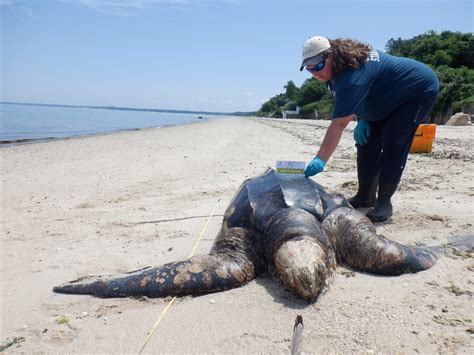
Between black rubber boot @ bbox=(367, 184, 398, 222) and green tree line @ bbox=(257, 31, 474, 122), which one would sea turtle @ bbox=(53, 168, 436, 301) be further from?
green tree line @ bbox=(257, 31, 474, 122)

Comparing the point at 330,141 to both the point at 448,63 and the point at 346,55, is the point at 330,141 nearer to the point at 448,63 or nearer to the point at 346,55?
the point at 346,55

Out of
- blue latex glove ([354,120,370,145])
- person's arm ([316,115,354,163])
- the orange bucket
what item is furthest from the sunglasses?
the orange bucket

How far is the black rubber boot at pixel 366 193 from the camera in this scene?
4766mm

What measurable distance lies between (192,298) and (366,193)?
2880 mm

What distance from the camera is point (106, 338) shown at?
2.33 meters

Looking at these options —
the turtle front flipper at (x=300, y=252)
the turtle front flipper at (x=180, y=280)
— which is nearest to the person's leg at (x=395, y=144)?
the turtle front flipper at (x=300, y=252)

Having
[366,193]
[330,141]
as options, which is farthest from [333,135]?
[366,193]

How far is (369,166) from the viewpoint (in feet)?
15.4

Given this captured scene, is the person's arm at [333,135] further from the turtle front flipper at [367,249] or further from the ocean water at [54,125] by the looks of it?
the ocean water at [54,125]

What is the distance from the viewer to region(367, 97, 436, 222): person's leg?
4.14m

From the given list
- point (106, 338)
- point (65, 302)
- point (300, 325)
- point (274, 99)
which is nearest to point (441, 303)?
point (300, 325)

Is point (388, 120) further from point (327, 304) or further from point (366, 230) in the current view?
point (327, 304)

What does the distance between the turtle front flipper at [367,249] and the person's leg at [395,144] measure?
917 mm

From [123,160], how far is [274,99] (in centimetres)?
11380
